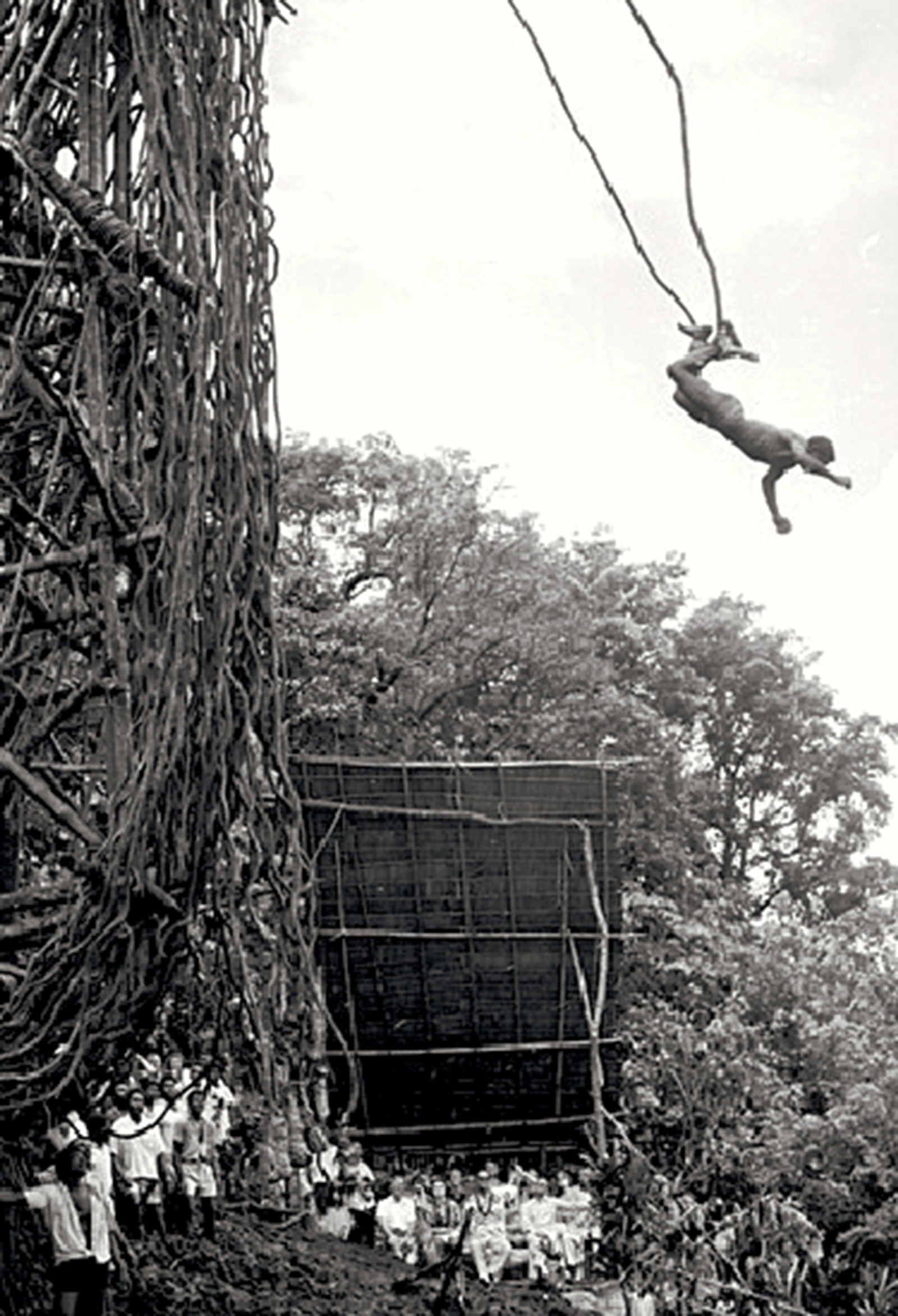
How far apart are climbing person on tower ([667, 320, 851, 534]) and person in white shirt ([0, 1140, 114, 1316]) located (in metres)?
6.34

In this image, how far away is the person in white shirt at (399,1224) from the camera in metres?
16.3

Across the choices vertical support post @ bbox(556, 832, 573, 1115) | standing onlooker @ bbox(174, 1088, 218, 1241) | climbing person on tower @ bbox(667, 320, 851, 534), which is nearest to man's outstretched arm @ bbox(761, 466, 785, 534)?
climbing person on tower @ bbox(667, 320, 851, 534)

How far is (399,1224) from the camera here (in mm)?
16516

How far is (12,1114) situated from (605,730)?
19.6 m

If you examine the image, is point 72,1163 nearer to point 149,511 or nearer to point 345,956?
point 149,511

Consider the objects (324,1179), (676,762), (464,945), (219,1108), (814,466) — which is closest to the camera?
(814,466)

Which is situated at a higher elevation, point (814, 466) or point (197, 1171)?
point (814, 466)

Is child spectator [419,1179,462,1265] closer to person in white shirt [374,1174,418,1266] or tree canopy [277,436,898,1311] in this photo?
person in white shirt [374,1174,418,1266]

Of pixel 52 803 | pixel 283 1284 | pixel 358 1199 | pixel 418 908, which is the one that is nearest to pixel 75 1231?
pixel 283 1284

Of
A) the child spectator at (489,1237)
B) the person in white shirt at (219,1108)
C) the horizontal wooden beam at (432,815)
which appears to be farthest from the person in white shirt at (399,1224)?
the horizontal wooden beam at (432,815)

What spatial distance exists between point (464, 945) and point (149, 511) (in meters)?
12.6

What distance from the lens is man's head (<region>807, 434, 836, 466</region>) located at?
11.7 feet

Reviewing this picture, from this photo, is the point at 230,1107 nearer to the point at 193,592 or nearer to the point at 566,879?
the point at 566,879

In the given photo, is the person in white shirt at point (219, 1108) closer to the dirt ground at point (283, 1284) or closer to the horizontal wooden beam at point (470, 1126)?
the dirt ground at point (283, 1284)
